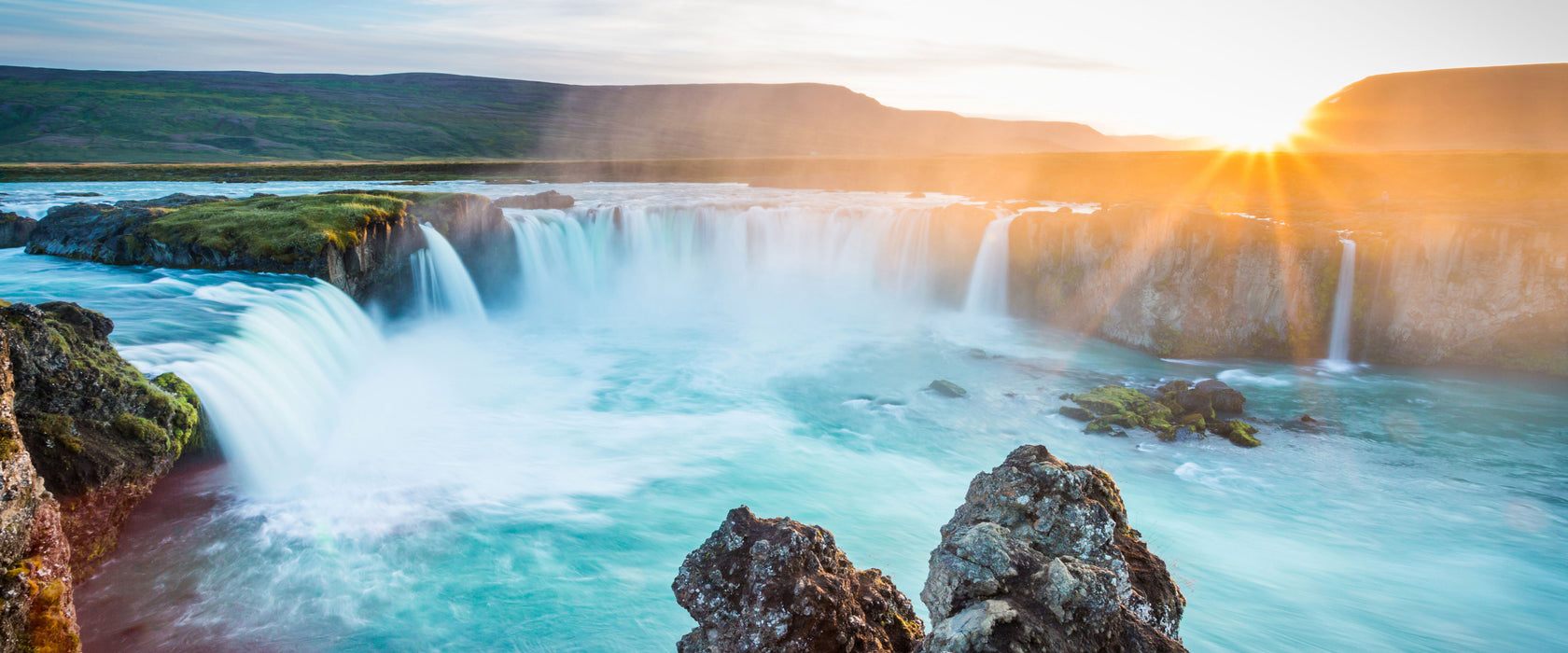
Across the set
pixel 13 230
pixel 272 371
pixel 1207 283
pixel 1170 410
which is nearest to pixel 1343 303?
pixel 1207 283

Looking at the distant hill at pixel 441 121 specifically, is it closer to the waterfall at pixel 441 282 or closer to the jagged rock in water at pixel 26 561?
the waterfall at pixel 441 282

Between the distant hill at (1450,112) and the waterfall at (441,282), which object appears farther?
the distant hill at (1450,112)

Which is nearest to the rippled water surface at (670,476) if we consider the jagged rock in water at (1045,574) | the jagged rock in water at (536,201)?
the jagged rock in water at (1045,574)

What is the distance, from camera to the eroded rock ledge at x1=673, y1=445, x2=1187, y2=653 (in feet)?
13.0

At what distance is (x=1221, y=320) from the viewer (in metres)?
23.6

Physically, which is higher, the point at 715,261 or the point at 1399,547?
the point at 715,261

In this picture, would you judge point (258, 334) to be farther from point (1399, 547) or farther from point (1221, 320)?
point (1221, 320)

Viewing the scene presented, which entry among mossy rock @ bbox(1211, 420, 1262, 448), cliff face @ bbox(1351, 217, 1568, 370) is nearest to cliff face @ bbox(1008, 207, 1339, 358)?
cliff face @ bbox(1351, 217, 1568, 370)

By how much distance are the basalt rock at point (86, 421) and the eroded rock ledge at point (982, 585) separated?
285 inches

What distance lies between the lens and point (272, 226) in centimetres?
2109

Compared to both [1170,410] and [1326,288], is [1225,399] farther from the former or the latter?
[1326,288]

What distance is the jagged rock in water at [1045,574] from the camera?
3.89 metres

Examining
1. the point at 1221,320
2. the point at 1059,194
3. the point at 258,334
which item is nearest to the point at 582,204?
the point at 258,334

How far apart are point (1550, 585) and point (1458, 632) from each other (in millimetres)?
3046
